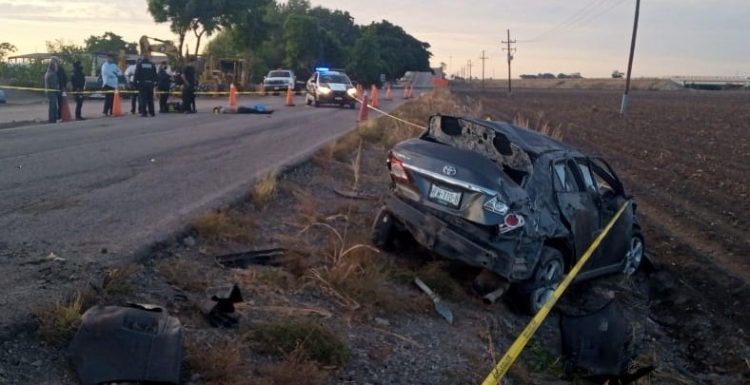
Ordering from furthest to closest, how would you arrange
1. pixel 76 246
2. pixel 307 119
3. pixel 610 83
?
pixel 610 83 < pixel 307 119 < pixel 76 246

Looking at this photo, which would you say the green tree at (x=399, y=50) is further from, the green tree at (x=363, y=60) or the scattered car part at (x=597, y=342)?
the scattered car part at (x=597, y=342)

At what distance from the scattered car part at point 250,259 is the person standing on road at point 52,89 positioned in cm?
1529

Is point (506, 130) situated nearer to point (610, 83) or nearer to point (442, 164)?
point (442, 164)

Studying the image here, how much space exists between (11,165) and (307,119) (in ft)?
50.1

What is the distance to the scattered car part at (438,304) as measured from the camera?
24.8 feet

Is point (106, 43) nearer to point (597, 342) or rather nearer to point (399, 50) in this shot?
point (399, 50)

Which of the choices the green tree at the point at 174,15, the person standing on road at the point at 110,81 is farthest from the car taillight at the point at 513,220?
the green tree at the point at 174,15

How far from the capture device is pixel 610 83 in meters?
142

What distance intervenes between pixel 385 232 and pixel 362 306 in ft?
5.95

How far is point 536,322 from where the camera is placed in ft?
21.1

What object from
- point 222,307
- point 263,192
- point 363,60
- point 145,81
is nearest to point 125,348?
point 222,307

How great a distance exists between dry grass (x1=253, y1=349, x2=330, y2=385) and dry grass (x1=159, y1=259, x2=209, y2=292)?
149 centimetres

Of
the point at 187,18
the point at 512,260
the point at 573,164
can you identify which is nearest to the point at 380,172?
the point at 573,164

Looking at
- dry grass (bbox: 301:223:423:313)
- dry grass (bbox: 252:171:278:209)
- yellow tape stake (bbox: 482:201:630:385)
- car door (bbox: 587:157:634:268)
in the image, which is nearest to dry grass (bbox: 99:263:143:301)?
dry grass (bbox: 301:223:423:313)
